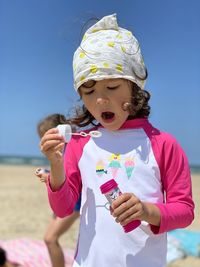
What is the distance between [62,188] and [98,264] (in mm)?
308

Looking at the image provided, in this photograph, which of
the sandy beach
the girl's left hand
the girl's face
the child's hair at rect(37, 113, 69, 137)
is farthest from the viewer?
the sandy beach

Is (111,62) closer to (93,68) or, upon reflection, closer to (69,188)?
(93,68)

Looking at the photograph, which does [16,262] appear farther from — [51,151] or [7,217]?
[7,217]

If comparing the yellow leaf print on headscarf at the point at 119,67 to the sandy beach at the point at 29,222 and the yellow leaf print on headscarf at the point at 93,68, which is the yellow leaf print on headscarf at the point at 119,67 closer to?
the yellow leaf print on headscarf at the point at 93,68

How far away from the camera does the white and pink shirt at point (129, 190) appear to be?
1.78 metres

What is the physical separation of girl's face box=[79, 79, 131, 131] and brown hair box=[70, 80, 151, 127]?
27 millimetres

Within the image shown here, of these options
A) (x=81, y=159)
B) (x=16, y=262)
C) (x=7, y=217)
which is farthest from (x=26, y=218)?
(x=81, y=159)

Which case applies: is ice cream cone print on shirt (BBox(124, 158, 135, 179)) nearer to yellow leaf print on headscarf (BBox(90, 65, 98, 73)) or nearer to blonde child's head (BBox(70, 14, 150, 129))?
blonde child's head (BBox(70, 14, 150, 129))

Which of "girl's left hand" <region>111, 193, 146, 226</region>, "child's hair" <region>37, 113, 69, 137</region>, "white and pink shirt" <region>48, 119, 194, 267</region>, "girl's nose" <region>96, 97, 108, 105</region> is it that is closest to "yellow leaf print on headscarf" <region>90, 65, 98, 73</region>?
"girl's nose" <region>96, 97, 108, 105</region>

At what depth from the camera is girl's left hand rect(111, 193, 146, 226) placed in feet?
5.01

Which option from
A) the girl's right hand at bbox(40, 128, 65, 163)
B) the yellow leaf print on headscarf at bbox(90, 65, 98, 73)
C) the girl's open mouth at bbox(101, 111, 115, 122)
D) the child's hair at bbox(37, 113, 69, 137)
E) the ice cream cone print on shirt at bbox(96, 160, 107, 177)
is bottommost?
the child's hair at bbox(37, 113, 69, 137)

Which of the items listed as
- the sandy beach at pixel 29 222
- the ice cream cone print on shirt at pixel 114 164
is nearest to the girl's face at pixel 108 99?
the ice cream cone print on shirt at pixel 114 164

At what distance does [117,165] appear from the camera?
183cm

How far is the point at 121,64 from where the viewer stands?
183 centimetres
